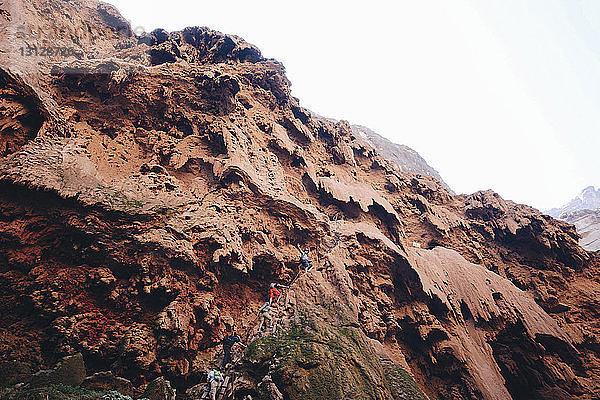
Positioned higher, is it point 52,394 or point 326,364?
point 52,394

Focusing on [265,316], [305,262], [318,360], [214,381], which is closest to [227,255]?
[265,316]

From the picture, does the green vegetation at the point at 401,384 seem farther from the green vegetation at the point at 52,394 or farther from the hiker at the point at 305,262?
the green vegetation at the point at 52,394

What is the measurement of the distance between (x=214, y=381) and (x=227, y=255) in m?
4.22

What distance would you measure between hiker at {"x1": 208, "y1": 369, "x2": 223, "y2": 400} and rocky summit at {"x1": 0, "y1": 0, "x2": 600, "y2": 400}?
0.20 feet

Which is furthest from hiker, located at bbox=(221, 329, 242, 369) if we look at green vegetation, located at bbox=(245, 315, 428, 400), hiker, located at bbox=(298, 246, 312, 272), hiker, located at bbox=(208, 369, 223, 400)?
hiker, located at bbox=(298, 246, 312, 272)

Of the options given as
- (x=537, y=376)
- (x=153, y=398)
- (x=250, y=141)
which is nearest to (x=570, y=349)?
(x=537, y=376)

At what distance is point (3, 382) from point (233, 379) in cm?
539

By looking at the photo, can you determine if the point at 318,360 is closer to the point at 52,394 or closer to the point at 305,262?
the point at 305,262

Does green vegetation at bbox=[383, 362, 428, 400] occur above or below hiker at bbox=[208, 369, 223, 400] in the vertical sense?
below

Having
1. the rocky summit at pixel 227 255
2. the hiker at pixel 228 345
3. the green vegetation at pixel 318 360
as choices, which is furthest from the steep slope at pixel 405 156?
the hiker at pixel 228 345

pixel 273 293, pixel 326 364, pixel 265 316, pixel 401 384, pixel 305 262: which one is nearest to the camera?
pixel 326 364

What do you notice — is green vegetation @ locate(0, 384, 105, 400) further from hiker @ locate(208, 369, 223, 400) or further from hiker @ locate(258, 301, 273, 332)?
hiker @ locate(258, 301, 273, 332)

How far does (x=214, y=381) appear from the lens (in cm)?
829

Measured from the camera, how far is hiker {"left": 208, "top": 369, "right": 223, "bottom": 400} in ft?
26.4
